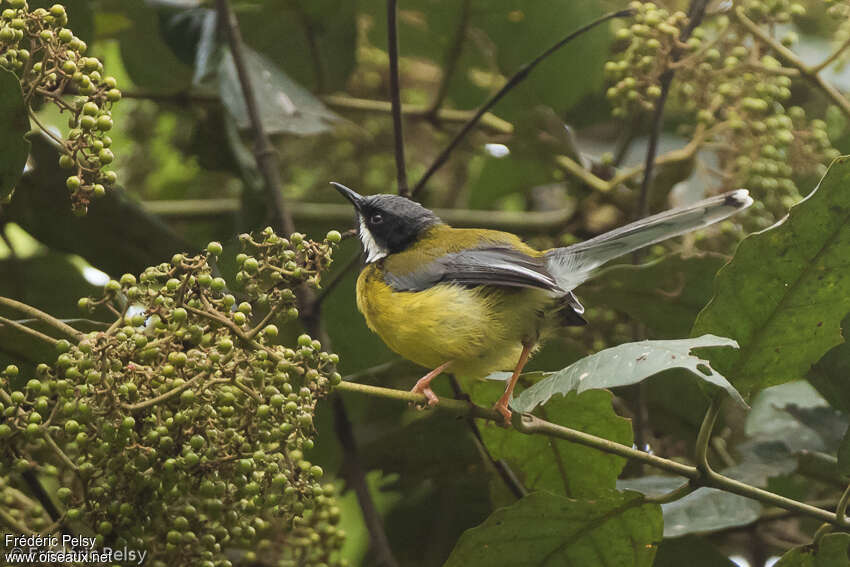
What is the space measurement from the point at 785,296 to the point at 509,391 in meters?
0.66

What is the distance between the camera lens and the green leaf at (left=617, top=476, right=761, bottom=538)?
235 centimetres

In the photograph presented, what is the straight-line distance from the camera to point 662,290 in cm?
278

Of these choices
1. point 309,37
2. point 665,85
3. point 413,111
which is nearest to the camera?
point 665,85

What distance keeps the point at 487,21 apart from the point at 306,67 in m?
0.73

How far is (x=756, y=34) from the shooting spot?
2.94m

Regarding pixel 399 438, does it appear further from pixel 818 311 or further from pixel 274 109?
pixel 818 311

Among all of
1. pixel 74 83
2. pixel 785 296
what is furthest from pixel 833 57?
pixel 74 83

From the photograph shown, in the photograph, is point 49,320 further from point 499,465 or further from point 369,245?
point 369,245

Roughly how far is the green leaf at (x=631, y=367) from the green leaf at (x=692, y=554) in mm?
928

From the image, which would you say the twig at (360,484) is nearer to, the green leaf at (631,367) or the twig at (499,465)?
the twig at (499,465)

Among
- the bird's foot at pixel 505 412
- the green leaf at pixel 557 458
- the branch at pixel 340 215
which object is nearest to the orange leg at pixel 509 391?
the bird's foot at pixel 505 412

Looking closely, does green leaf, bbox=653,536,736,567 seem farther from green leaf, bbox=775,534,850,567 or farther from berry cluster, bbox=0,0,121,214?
berry cluster, bbox=0,0,121,214

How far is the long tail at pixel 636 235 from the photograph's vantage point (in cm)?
249

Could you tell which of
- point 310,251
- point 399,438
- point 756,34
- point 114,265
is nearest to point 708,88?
point 756,34
